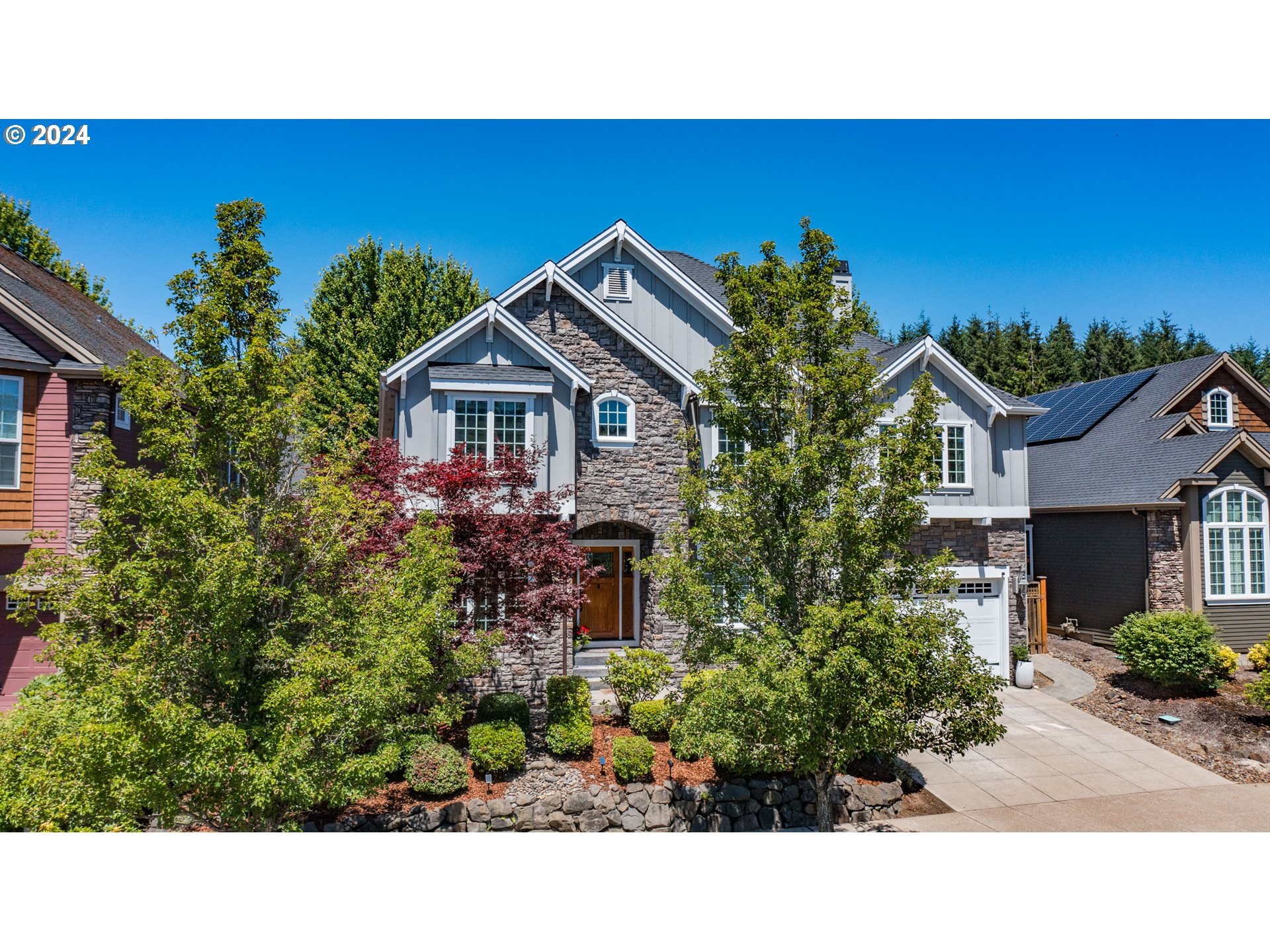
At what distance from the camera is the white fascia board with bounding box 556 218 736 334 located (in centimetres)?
1474

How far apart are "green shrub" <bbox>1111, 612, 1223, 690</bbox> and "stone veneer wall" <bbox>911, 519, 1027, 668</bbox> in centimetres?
192

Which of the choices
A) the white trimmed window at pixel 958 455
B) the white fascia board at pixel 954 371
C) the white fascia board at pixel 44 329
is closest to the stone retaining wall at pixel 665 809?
the white trimmed window at pixel 958 455

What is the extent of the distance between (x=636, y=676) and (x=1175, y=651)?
368 inches

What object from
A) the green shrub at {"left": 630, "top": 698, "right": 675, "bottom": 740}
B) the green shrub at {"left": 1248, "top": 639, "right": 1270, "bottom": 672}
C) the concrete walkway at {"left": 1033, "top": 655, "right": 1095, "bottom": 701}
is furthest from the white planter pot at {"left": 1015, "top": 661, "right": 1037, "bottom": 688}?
the green shrub at {"left": 630, "top": 698, "right": 675, "bottom": 740}

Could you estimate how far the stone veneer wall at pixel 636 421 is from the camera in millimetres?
12922

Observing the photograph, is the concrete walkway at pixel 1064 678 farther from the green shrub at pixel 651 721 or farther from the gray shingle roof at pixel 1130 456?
the green shrub at pixel 651 721

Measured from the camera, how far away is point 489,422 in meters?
11.7

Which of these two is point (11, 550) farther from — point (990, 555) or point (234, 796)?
point (990, 555)

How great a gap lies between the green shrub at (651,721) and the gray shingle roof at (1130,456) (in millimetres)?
11707

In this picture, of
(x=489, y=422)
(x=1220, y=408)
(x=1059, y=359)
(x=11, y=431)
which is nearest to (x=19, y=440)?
(x=11, y=431)

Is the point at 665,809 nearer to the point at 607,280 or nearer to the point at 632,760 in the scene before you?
the point at 632,760

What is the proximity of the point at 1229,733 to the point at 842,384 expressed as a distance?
9.28 meters

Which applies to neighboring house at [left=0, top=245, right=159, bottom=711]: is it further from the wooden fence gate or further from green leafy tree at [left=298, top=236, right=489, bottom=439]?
the wooden fence gate

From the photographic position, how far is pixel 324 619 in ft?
22.0
